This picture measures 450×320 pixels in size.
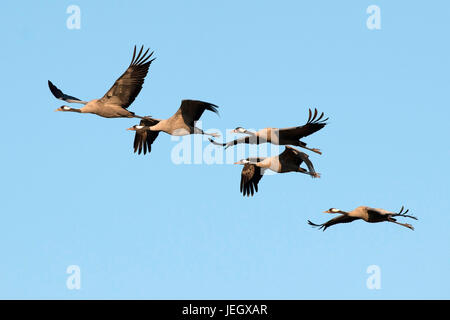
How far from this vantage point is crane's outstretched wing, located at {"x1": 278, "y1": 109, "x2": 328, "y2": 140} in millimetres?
18266

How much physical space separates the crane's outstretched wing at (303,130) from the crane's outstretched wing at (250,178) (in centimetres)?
369

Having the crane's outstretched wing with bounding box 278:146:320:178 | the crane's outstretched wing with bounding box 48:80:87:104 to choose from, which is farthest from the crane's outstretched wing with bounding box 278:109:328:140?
the crane's outstretched wing with bounding box 48:80:87:104

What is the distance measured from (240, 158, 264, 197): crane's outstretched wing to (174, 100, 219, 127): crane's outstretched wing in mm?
3029

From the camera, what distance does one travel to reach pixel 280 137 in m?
19.3

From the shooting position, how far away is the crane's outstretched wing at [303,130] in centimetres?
1827

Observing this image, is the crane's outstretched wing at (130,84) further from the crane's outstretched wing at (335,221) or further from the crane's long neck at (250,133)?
the crane's outstretched wing at (335,221)

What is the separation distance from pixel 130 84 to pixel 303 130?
4361 mm

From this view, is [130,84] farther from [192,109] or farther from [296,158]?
[296,158]

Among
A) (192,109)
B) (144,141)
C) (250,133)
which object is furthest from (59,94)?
(250,133)

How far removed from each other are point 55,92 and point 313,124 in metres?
8.06

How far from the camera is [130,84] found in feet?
66.1

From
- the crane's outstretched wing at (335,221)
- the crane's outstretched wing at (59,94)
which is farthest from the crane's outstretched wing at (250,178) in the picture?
the crane's outstretched wing at (59,94)

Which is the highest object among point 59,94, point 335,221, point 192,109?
point 59,94
